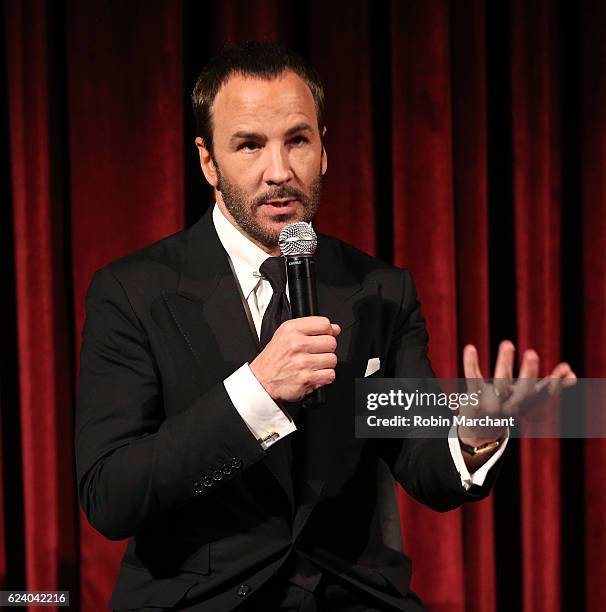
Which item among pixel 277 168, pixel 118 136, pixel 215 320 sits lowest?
pixel 215 320

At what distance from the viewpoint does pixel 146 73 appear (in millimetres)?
1929

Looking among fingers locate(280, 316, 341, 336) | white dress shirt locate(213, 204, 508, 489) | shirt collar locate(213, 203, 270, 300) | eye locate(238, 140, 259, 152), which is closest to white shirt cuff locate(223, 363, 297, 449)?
white dress shirt locate(213, 204, 508, 489)

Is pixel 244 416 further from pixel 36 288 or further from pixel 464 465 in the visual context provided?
pixel 36 288

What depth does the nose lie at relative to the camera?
4.45 feet

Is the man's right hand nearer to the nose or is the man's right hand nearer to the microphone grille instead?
the microphone grille

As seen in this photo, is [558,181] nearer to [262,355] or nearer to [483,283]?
[483,283]

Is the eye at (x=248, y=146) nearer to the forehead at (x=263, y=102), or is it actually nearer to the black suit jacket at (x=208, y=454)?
the forehead at (x=263, y=102)

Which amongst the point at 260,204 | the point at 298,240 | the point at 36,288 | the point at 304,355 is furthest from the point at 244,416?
the point at 36,288

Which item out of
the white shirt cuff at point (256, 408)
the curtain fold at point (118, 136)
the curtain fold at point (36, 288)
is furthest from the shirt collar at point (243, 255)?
the curtain fold at point (36, 288)

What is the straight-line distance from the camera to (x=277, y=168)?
136 centimetres

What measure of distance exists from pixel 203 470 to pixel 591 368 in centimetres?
120

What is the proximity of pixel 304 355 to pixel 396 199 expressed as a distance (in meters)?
0.97

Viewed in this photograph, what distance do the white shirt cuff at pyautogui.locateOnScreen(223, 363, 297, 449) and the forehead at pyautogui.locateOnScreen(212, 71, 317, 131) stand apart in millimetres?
398

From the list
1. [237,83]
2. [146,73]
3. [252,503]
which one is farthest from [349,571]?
[146,73]
